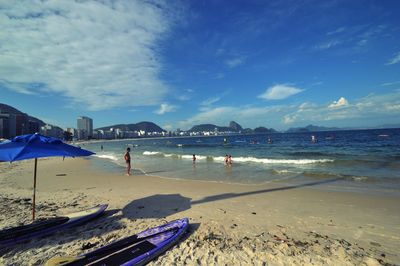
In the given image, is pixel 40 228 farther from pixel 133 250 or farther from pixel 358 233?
pixel 358 233

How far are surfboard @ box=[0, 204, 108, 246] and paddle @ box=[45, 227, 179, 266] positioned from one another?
1.67m

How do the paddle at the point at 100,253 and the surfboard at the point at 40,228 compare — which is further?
the surfboard at the point at 40,228

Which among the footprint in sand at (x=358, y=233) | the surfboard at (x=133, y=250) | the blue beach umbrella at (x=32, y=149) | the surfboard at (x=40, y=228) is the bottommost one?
the footprint in sand at (x=358, y=233)

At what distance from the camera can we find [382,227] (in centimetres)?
653

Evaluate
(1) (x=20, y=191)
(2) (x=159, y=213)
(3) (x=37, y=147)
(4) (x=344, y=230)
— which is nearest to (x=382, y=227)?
(4) (x=344, y=230)

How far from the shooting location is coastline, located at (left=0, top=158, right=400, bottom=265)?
4824mm

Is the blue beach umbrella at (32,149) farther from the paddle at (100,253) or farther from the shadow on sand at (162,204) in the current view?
the shadow on sand at (162,204)

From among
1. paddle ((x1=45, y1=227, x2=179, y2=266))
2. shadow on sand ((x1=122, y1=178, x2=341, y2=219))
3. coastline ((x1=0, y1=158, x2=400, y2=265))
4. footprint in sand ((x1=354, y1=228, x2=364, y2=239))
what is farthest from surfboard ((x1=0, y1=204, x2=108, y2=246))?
footprint in sand ((x1=354, y1=228, x2=364, y2=239))

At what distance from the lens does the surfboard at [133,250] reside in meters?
4.48

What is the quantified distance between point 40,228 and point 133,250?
2703 mm

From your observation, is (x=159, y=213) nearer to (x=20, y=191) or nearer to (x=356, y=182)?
(x=20, y=191)

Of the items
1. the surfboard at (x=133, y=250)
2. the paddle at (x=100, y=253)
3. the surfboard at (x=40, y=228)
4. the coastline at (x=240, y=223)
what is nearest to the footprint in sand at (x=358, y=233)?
the coastline at (x=240, y=223)

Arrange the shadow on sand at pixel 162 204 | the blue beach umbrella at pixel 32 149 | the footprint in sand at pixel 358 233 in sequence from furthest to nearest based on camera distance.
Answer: the shadow on sand at pixel 162 204 → the footprint in sand at pixel 358 233 → the blue beach umbrella at pixel 32 149

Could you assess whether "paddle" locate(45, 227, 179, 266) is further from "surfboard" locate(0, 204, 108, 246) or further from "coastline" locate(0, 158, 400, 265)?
"surfboard" locate(0, 204, 108, 246)
